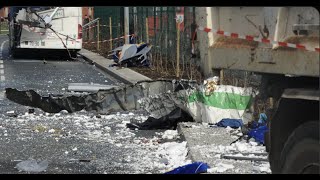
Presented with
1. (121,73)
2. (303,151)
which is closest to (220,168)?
(303,151)

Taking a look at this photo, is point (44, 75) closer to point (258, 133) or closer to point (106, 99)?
point (106, 99)

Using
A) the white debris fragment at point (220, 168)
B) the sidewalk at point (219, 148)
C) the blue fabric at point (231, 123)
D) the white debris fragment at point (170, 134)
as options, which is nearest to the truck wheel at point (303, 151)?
the sidewalk at point (219, 148)

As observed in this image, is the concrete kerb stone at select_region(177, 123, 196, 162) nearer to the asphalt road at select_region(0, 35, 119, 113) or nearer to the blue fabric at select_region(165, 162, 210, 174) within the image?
the blue fabric at select_region(165, 162, 210, 174)

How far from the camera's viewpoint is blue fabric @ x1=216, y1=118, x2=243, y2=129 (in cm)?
888

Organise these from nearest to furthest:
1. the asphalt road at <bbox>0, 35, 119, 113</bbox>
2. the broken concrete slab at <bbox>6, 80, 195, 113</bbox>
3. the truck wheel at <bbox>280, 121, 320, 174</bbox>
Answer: the truck wheel at <bbox>280, 121, 320, 174</bbox>, the broken concrete slab at <bbox>6, 80, 195, 113</bbox>, the asphalt road at <bbox>0, 35, 119, 113</bbox>

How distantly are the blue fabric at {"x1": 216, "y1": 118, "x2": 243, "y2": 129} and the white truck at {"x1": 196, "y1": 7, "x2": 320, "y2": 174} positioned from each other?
14.6ft

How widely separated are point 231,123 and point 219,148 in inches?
51.4

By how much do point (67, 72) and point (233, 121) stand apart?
39.5 feet

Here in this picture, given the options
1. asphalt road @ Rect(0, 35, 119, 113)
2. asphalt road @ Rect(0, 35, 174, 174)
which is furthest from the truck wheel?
asphalt road @ Rect(0, 35, 119, 113)

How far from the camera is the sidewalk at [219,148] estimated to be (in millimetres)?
6594
